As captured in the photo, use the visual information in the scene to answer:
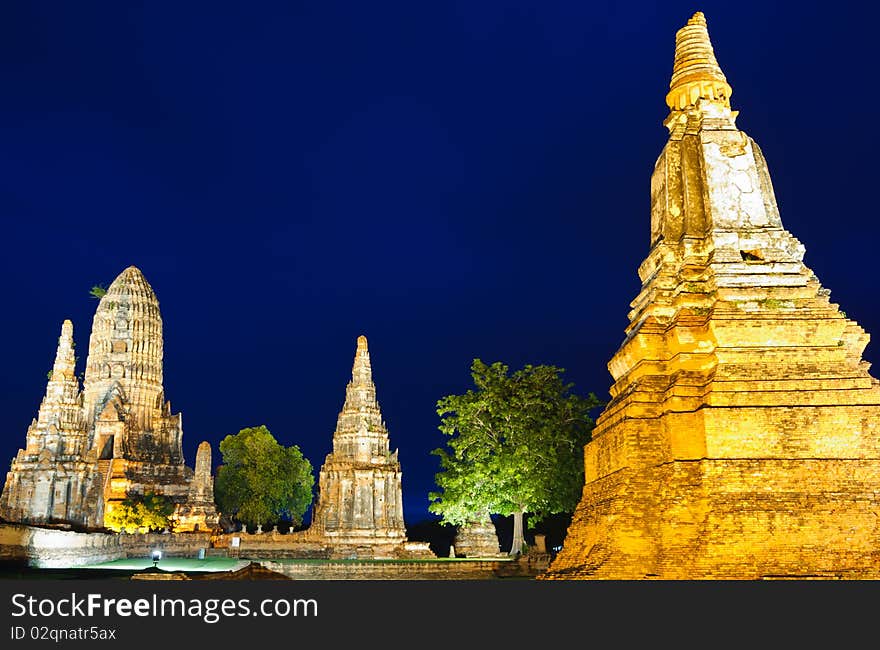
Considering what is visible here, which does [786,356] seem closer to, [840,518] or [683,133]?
[840,518]

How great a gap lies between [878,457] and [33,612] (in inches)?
494

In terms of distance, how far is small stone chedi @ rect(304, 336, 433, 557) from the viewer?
47.0 m

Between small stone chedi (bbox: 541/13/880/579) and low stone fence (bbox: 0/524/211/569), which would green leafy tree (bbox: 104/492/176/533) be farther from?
small stone chedi (bbox: 541/13/880/579)

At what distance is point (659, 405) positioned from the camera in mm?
15500

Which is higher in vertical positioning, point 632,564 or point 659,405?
point 659,405

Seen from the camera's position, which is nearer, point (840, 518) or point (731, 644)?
point (731, 644)

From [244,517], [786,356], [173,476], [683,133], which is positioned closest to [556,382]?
[683,133]

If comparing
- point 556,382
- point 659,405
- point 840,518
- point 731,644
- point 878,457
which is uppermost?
point 556,382

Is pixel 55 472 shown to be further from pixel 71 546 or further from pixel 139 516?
pixel 139 516

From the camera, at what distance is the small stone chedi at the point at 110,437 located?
147ft

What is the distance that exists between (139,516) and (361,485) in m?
18.4

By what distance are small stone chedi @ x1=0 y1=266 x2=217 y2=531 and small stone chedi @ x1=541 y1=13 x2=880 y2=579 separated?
36186mm

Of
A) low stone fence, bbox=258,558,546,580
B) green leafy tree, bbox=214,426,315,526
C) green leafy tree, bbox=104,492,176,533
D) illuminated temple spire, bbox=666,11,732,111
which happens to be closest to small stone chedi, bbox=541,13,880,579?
illuminated temple spire, bbox=666,11,732,111

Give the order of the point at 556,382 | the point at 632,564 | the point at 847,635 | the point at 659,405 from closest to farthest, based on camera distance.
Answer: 1. the point at 847,635
2. the point at 632,564
3. the point at 659,405
4. the point at 556,382
